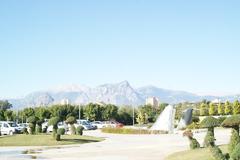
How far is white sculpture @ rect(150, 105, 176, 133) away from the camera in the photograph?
53969 mm

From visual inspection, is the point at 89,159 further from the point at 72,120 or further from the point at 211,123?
→ the point at 72,120

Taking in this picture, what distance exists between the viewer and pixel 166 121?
180ft

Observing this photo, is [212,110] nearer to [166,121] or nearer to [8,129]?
[166,121]

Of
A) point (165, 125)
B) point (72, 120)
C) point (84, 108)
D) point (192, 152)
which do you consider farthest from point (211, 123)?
point (84, 108)

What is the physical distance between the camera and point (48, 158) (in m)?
23.8

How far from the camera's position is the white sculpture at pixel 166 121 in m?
54.0

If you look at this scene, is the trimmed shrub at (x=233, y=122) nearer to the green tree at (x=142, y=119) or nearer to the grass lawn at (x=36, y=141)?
the grass lawn at (x=36, y=141)

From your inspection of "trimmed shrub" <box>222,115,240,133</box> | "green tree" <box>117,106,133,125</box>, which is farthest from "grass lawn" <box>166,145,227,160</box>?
"green tree" <box>117,106,133,125</box>

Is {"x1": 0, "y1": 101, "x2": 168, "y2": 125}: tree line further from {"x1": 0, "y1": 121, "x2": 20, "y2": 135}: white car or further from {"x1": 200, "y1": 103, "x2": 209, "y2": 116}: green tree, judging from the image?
{"x1": 0, "y1": 121, "x2": 20, "y2": 135}: white car

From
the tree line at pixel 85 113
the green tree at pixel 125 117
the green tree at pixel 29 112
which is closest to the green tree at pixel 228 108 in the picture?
the tree line at pixel 85 113

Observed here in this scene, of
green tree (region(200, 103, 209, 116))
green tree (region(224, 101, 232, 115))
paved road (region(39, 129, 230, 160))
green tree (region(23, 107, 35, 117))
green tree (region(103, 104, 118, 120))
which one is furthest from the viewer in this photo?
green tree (region(103, 104, 118, 120))

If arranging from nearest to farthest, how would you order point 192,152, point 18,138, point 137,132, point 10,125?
1. point 192,152
2. point 18,138
3. point 10,125
4. point 137,132

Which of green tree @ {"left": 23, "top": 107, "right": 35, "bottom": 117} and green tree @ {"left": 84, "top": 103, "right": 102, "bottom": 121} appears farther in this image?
green tree @ {"left": 84, "top": 103, "right": 102, "bottom": 121}

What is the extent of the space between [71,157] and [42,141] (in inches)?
471
